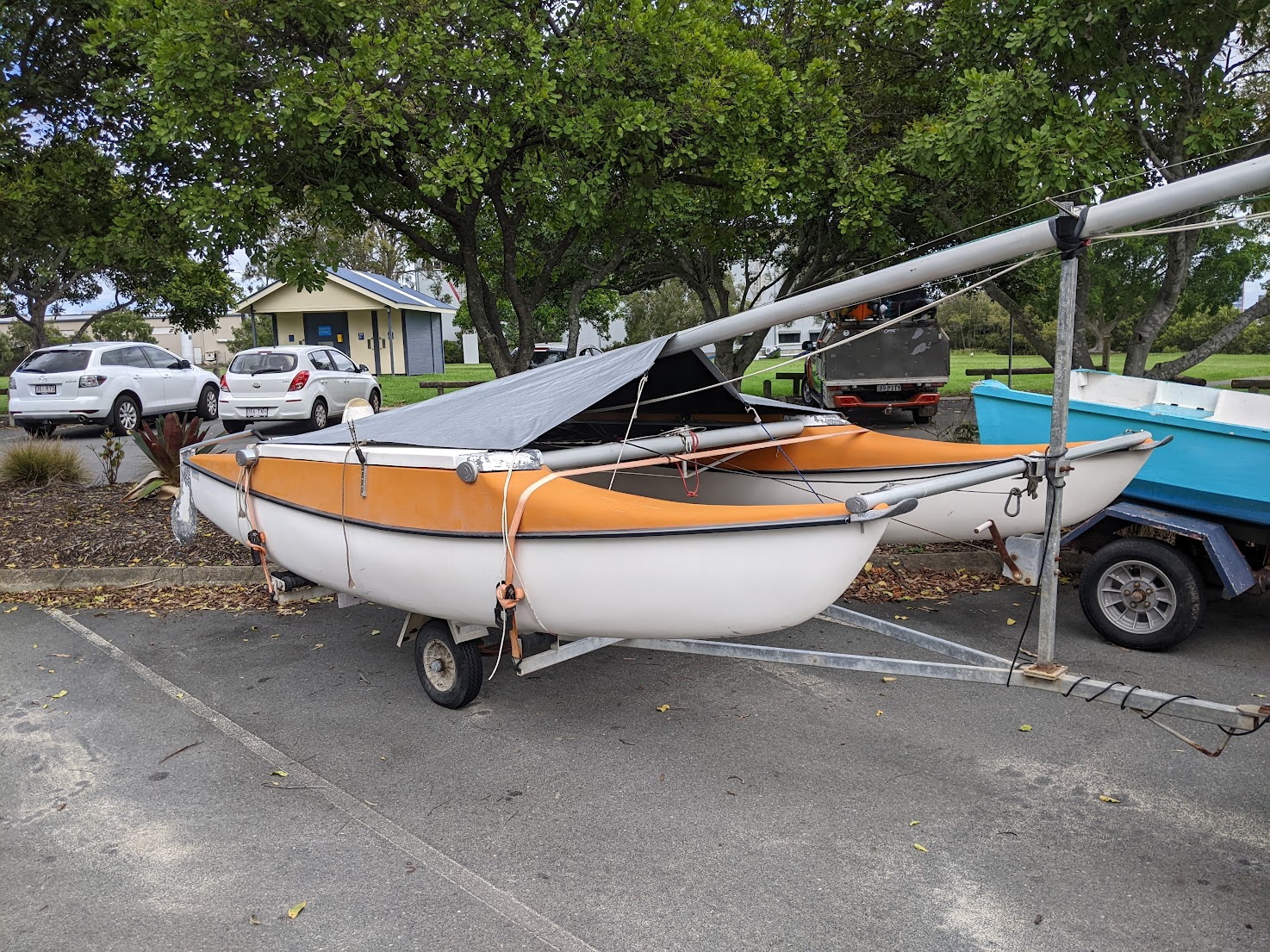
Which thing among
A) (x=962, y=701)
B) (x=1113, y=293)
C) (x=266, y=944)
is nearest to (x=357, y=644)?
(x=266, y=944)

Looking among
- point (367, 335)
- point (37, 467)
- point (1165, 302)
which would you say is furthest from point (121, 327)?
point (1165, 302)

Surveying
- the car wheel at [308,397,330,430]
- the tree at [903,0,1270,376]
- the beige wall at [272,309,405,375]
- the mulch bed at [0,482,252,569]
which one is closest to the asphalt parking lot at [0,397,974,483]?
the mulch bed at [0,482,252,569]

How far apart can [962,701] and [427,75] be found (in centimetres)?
645

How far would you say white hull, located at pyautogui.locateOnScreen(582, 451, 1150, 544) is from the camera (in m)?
4.86

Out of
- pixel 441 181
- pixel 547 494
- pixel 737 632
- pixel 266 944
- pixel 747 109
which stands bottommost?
pixel 266 944

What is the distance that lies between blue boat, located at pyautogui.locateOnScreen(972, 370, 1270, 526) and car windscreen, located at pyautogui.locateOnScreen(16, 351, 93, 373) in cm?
1444

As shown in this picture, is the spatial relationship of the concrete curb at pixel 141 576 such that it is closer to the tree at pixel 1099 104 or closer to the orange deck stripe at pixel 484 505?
the orange deck stripe at pixel 484 505

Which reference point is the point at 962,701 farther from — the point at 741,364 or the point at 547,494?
the point at 741,364

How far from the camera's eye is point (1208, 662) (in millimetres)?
5133

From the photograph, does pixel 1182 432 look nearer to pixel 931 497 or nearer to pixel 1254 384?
pixel 931 497

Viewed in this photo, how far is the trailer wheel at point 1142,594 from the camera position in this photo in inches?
205

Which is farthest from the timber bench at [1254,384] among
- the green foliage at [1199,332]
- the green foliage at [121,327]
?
the green foliage at [121,327]

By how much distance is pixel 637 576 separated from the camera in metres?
3.66

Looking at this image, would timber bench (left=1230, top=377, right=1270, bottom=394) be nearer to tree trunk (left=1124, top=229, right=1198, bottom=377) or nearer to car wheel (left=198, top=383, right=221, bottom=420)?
tree trunk (left=1124, top=229, right=1198, bottom=377)
